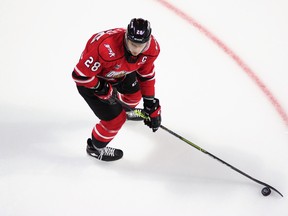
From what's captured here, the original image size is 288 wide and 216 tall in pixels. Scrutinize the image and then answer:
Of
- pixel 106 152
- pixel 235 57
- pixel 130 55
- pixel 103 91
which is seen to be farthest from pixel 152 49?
pixel 235 57

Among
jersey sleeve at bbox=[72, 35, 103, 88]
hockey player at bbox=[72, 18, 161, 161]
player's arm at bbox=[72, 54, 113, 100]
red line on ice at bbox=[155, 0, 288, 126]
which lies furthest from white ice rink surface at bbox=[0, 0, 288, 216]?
jersey sleeve at bbox=[72, 35, 103, 88]

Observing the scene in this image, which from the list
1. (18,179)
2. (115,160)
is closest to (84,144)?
(115,160)

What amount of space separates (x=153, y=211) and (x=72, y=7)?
2597mm

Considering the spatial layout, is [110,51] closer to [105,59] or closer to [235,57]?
[105,59]

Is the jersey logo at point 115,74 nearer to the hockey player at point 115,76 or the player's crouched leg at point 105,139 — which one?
the hockey player at point 115,76

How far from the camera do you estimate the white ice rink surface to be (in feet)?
9.88

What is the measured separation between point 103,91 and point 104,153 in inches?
28.4

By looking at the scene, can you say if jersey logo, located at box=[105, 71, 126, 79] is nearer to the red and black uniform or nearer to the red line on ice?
the red and black uniform

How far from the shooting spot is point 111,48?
2.45 meters

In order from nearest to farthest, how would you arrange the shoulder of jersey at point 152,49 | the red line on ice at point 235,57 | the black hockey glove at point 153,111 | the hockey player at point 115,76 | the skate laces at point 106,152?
1. the hockey player at point 115,76
2. the shoulder of jersey at point 152,49
3. the black hockey glove at point 153,111
4. the skate laces at point 106,152
5. the red line on ice at point 235,57

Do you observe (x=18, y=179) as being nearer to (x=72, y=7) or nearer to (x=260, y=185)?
(x=260, y=185)

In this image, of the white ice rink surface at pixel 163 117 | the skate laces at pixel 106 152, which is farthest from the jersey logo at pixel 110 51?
the white ice rink surface at pixel 163 117

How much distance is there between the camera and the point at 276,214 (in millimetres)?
2924

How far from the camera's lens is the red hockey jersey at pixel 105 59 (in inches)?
96.4
